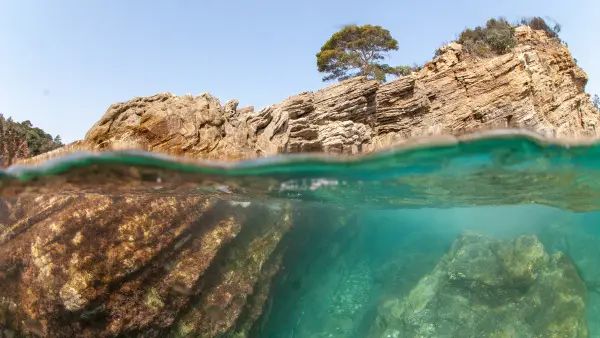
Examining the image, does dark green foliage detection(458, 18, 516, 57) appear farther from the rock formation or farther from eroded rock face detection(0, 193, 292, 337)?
eroded rock face detection(0, 193, 292, 337)

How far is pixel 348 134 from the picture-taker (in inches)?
838

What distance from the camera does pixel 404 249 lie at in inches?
892

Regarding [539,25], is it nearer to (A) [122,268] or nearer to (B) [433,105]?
(B) [433,105]

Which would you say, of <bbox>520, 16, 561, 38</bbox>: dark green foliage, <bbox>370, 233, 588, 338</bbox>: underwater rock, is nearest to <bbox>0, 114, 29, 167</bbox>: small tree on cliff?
<bbox>370, 233, 588, 338</bbox>: underwater rock

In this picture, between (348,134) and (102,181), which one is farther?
(348,134)

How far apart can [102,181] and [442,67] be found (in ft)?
72.9

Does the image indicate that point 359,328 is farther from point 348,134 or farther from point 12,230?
point 12,230

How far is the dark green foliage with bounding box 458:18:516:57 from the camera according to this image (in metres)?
28.5

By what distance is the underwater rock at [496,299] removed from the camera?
47.0 ft

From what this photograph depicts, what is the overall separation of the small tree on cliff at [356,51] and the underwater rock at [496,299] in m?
22.7

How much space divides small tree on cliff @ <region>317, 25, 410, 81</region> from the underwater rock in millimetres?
22673

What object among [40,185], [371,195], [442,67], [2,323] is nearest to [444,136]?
[371,195]

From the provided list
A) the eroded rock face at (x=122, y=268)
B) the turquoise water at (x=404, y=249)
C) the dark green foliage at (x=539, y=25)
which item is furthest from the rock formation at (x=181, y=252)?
the dark green foliage at (x=539, y=25)

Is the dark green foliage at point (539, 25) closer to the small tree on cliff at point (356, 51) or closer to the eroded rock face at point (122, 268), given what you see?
the small tree on cliff at point (356, 51)
